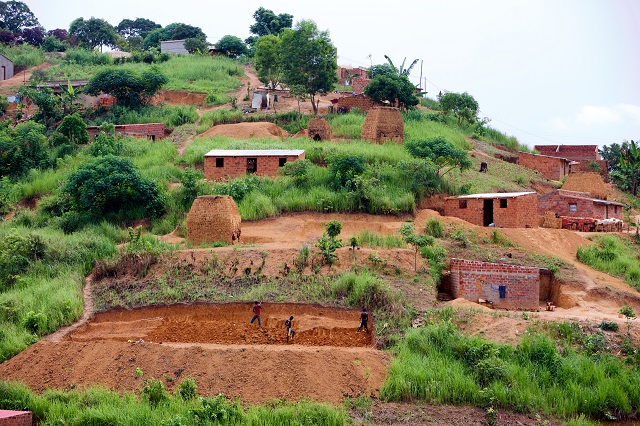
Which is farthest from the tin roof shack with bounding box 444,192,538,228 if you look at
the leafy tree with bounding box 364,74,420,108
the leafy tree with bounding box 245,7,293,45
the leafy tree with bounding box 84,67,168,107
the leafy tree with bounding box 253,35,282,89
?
the leafy tree with bounding box 245,7,293,45

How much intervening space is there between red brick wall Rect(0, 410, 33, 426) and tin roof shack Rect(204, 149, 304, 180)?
1297 centimetres

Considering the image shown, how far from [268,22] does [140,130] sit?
75.0 ft

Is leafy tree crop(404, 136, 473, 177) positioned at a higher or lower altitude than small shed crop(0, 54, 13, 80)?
lower

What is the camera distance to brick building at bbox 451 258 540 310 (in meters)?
17.8

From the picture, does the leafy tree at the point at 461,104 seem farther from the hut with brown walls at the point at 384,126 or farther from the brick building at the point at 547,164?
the hut with brown walls at the point at 384,126

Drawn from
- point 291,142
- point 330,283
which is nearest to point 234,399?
point 330,283

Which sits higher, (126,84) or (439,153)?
(126,84)

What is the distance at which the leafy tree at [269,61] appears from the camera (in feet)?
126

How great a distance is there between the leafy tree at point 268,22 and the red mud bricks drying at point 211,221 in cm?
3242

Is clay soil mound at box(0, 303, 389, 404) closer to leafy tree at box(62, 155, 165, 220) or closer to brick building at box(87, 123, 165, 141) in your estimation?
leafy tree at box(62, 155, 165, 220)

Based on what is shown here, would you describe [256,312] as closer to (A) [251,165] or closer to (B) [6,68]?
(A) [251,165]

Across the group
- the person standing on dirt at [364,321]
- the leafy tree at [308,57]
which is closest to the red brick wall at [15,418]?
the person standing on dirt at [364,321]

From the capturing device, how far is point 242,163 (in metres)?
25.0

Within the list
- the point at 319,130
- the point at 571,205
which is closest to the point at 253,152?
the point at 319,130
